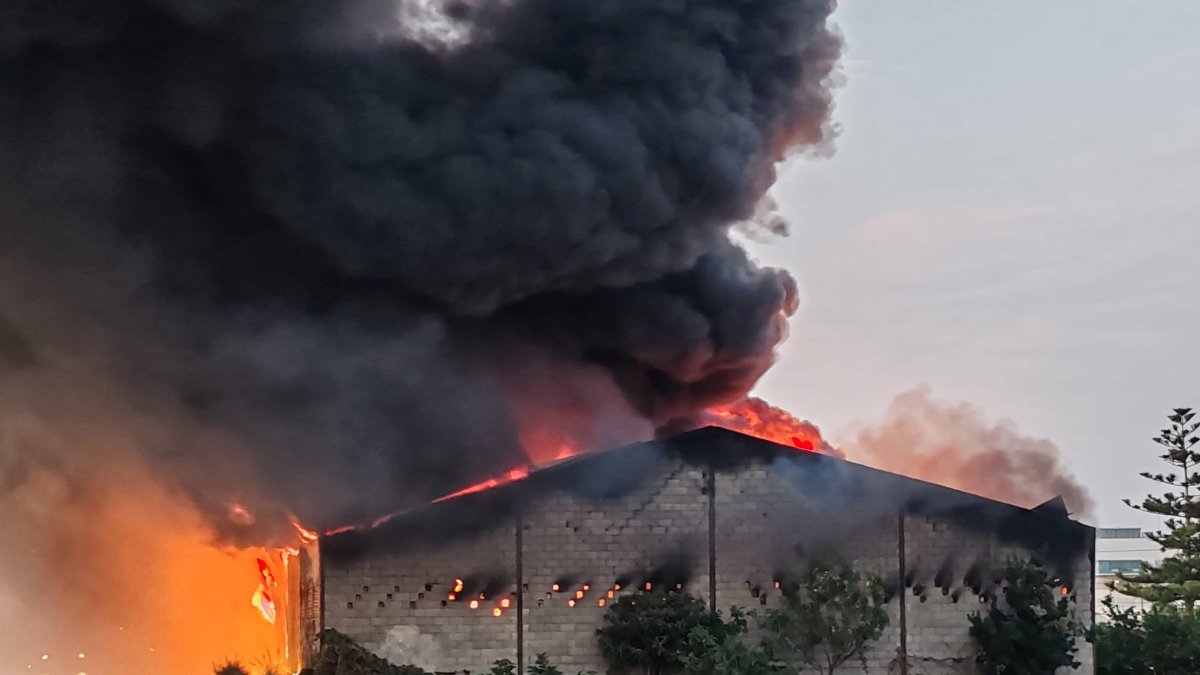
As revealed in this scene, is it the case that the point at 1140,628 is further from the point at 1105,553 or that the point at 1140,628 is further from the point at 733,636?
the point at 1105,553

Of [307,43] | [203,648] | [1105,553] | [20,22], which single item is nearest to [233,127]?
[307,43]

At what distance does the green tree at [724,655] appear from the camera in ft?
95.2

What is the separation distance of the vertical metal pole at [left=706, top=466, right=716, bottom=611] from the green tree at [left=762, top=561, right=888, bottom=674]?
128 centimetres

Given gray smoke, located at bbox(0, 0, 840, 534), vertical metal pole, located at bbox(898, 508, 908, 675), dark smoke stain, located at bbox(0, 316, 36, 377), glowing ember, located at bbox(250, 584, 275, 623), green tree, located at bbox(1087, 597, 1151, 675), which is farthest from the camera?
glowing ember, located at bbox(250, 584, 275, 623)

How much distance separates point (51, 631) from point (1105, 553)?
260 feet

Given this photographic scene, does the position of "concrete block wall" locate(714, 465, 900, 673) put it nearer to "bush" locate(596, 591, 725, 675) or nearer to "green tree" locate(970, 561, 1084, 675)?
"bush" locate(596, 591, 725, 675)

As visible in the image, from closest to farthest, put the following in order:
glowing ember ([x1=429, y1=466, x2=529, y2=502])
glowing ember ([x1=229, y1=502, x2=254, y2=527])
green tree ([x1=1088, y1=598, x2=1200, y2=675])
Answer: glowing ember ([x1=429, y1=466, x2=529, y2=502]) → green tree ([x1=1088, y1=598, x2=1200, y2=675]) → glowing ember ([x1=229, y1=502, x2=254, y2=527])

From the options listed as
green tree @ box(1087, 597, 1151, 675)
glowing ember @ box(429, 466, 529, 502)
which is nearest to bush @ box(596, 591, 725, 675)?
glowing ember @ box(429, 466, 529, 502)

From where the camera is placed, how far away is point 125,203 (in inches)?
1319

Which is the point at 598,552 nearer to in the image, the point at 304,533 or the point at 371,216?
the point at 304,533

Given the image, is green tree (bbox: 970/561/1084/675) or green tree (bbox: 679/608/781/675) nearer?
green tree (bbox: 679/608/781/675)

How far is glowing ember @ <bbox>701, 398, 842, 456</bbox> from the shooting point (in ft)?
127

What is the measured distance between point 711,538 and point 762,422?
781cm

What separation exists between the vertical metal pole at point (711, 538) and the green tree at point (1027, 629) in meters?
5.83
